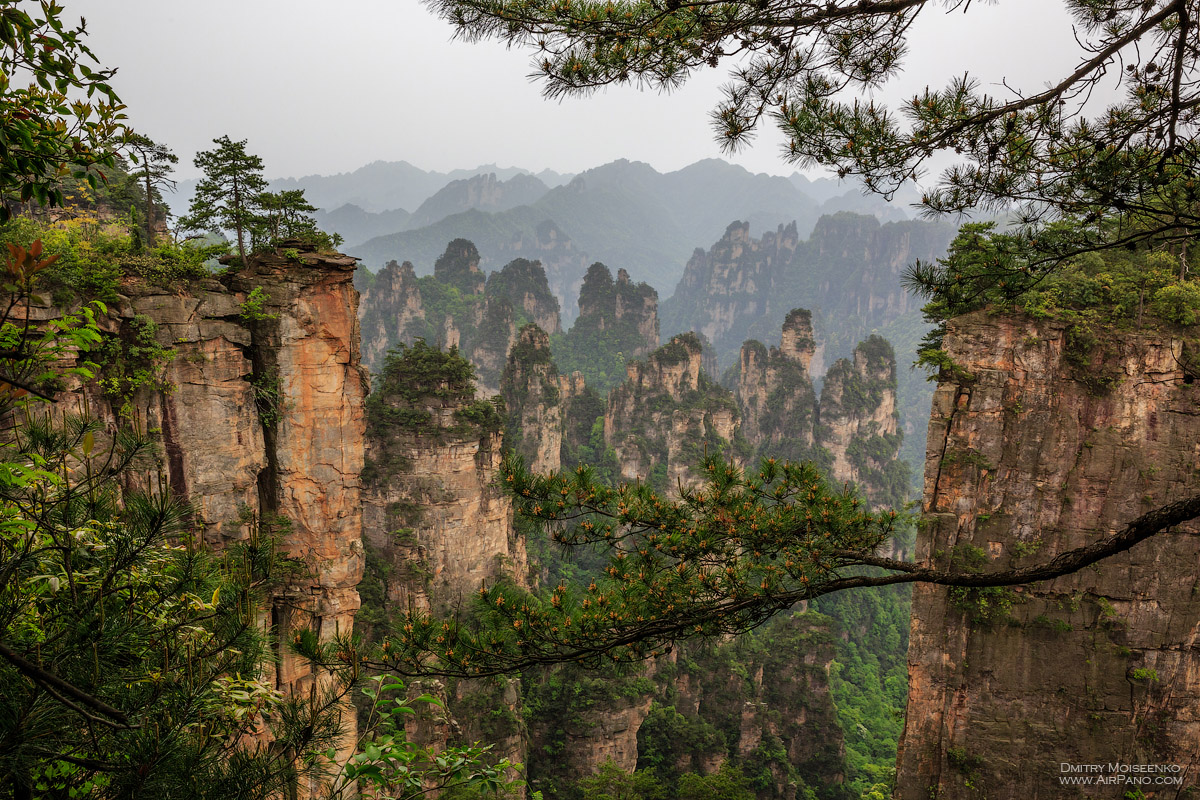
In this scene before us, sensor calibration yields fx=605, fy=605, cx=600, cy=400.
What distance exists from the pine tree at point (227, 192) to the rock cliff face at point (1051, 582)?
12.7 metres

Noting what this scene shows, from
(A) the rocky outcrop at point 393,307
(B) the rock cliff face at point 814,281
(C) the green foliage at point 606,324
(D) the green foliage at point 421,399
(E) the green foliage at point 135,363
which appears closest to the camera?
(E) the green foliage at point 135,363

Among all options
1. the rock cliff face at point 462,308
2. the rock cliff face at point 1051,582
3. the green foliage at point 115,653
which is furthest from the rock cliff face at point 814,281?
the green foliage at point 115,653

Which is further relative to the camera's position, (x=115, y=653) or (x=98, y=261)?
(x=98, y=261)

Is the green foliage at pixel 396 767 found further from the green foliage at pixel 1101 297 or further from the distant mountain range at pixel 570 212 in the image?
the distant mountain range at pixel 570 212

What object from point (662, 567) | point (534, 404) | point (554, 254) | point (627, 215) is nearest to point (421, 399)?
point (662, 567)

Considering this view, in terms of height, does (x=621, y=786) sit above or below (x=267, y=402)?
below

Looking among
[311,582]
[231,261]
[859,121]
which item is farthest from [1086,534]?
[231,261]

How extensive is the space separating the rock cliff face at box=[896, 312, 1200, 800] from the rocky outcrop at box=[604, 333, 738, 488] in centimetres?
2396

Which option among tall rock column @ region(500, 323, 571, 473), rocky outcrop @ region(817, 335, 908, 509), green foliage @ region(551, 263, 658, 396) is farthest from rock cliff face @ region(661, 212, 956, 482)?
tall rock column @ region(500, 323, 571, 473)

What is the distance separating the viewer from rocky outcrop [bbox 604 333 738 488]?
37.7 metres

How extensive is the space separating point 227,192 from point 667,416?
3328cm

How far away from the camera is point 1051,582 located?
1111 centimetres

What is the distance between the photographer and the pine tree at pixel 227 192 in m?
9.20

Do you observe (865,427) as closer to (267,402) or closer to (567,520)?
(267,402)
